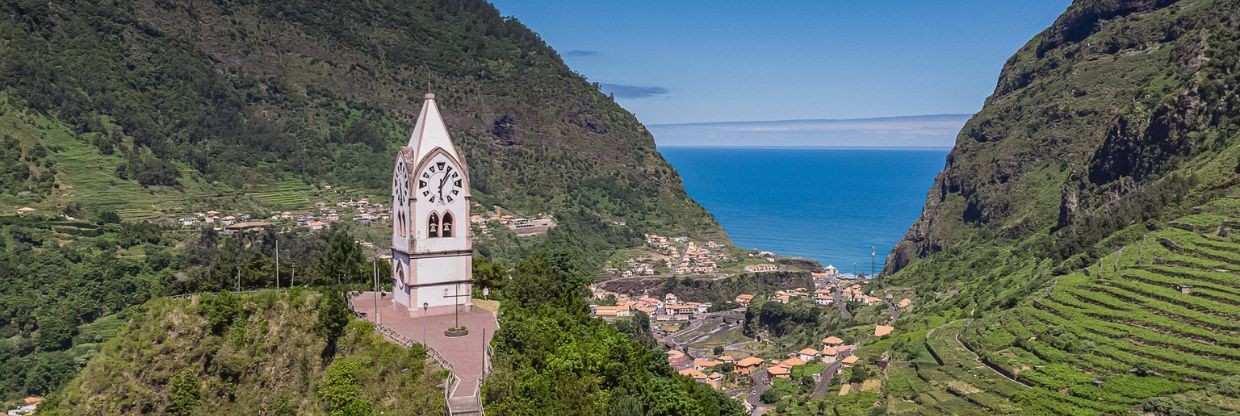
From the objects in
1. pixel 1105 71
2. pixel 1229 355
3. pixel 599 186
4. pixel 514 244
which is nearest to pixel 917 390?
pixel 1229 355

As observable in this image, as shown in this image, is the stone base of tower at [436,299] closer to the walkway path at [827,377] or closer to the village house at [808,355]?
the walkway path at [827,377]

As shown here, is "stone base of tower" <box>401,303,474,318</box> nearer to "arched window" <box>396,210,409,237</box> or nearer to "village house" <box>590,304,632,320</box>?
"arched window" <box>396,210,409,237</box>

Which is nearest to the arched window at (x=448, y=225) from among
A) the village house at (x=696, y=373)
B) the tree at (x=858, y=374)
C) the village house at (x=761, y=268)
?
the tree at (x=858, y=374)

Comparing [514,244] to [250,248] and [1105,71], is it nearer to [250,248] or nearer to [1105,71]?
[250,248]

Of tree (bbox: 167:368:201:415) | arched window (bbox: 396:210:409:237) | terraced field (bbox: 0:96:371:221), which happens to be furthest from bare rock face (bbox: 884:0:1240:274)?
terraced field (bbox: 0:96:371:221)

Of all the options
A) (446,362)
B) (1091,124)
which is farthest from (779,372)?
(1091,124)

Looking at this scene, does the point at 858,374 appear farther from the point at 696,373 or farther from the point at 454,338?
the point at 454,338
